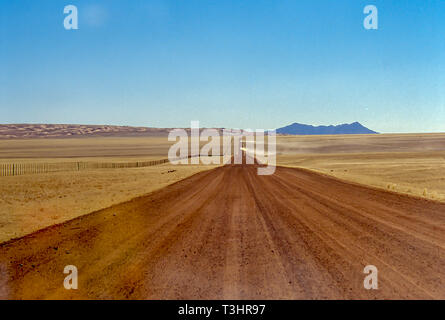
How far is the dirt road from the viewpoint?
6.35 m

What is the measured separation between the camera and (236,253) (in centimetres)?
862

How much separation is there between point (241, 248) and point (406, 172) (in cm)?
2818

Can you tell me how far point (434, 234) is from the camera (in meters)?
10.2

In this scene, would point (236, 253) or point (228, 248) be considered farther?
point (228, 248)

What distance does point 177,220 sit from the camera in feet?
41.7

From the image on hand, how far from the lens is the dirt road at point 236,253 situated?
6348 mm
